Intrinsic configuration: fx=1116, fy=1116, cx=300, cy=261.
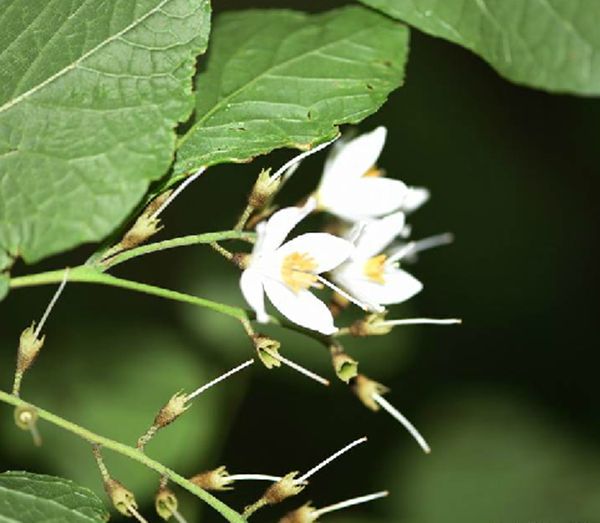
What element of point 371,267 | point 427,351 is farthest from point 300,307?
point 427,351

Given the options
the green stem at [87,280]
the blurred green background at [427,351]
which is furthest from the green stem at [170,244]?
the blurred green background at [427,351]

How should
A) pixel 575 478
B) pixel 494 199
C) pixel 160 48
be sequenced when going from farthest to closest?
pixel 494 199 → pixel 575 478 → pixel 160 48

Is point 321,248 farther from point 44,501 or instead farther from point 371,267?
point 44,501

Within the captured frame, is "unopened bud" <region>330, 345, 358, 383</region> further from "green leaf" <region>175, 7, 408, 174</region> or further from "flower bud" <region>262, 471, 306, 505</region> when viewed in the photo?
"green leaf" <region>175, 7, 408, 174</region>


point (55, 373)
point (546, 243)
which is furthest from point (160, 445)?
point (546, 243)

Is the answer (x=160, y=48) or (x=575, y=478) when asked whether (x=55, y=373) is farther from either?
(x=575, y=478)

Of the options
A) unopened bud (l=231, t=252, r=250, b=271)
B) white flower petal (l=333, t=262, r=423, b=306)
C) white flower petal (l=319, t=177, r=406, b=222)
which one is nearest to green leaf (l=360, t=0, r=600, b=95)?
white flower petal (l=319, t=177, r=406, b=222)

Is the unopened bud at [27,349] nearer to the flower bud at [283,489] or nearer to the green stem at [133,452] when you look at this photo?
the green stem at [133,452]

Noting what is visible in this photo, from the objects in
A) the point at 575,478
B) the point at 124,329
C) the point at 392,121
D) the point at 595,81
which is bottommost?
the point at 575,478
